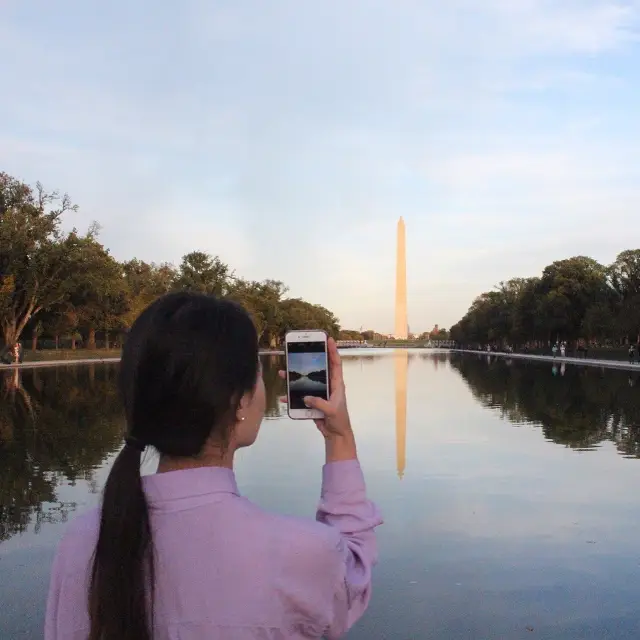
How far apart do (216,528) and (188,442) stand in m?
0.17

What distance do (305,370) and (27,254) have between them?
43006 millimetres

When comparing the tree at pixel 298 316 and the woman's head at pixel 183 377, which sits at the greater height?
the tree at pixel 298 316

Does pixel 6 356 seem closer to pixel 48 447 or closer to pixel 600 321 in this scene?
pixel 48 447

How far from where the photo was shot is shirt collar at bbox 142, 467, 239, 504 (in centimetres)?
125

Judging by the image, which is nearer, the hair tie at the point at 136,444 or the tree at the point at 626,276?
the hair tie at the point at 136,444

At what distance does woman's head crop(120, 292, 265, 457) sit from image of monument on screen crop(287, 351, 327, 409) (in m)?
0.37

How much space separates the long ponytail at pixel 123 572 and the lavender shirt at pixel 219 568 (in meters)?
0.02

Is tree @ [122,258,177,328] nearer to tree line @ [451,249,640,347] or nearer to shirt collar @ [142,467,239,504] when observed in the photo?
tree line @ [451,249,640,347]

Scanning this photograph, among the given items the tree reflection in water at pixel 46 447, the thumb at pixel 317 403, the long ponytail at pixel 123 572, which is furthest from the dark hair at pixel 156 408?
A: the tree reflection in water at pixel 46 447

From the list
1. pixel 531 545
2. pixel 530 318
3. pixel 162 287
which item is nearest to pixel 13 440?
pixel 531 545

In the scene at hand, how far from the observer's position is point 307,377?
176 centimetres

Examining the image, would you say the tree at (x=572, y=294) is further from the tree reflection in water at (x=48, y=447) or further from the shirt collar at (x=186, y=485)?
the shirt collar at (x=186, y=485)

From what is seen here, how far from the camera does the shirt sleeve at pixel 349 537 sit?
50.8 inches

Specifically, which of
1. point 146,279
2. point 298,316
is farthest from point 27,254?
point 298,316
